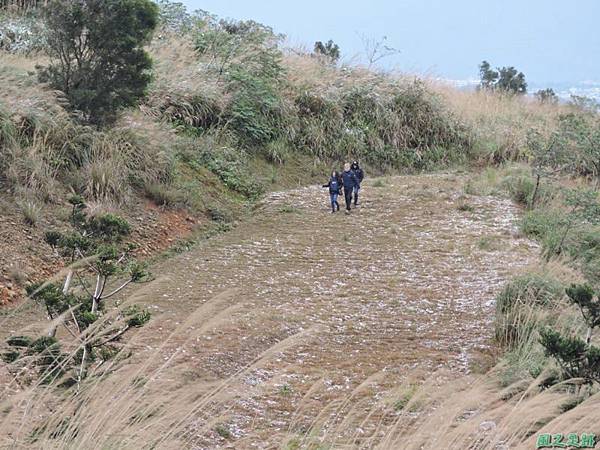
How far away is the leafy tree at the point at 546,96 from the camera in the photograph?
25.8 meters

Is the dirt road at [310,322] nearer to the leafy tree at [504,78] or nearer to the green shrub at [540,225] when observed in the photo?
the green shrub at [540,225]

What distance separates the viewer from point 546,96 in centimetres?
2641

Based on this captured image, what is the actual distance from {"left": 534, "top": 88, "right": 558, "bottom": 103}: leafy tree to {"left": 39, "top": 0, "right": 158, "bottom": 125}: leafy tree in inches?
712

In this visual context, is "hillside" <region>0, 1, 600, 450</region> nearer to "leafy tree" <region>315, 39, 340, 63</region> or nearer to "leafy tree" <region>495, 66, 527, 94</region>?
"leafy tree" <region>315, 39, 340, 63</region>

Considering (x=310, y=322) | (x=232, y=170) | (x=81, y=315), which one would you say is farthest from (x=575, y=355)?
(x=232, y=170)

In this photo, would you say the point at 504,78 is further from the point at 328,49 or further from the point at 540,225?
the point at 540,225

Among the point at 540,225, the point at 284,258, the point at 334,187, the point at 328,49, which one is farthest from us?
the point at 328,49

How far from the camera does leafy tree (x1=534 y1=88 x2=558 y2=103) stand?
2578 cm

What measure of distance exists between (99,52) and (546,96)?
773 inches

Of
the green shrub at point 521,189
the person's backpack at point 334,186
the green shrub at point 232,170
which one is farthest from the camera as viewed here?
the green shrub at point 521,189

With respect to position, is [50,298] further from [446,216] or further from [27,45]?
[27,45]

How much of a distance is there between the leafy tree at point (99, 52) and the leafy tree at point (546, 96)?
18084 mm

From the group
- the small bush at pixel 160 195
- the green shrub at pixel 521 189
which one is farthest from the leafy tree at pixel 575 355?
the green shrub at pixel 521 189

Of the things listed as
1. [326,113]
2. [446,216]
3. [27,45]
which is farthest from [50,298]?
[326,113]
